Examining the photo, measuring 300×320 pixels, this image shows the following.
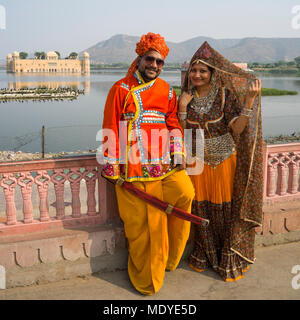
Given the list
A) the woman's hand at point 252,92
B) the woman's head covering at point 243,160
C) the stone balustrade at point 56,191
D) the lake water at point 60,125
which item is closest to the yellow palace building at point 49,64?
the lake water at point 60,125

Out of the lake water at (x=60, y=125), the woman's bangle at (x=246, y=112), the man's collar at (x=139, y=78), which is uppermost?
the man's collar at (x=139, y=78)

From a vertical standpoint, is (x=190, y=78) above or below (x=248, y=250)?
above

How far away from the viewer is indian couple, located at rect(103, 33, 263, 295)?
2619 millimetres

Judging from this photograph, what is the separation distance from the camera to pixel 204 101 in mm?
2770

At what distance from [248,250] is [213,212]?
437 millimetres

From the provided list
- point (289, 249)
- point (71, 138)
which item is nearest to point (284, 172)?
point (289, 249)

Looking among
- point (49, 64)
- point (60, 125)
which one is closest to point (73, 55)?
point (49, 64)

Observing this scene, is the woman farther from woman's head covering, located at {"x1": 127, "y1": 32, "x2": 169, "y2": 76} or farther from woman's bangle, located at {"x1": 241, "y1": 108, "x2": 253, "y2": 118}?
woman's head covering, located at {"x1": 127, "y1": 32, "x2": 169, "y2": 76}

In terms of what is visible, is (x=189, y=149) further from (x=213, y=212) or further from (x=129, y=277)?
(x=129, y=277)

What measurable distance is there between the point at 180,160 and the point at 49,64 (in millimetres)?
122812

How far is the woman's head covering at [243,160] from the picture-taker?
8.83 ft

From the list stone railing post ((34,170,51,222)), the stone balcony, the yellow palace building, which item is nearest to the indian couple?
the stone balcony

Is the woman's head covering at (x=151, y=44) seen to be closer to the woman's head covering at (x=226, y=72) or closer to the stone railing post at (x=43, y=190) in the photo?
the woman's head covering at (x=226, y=72)

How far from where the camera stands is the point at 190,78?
2.78m
